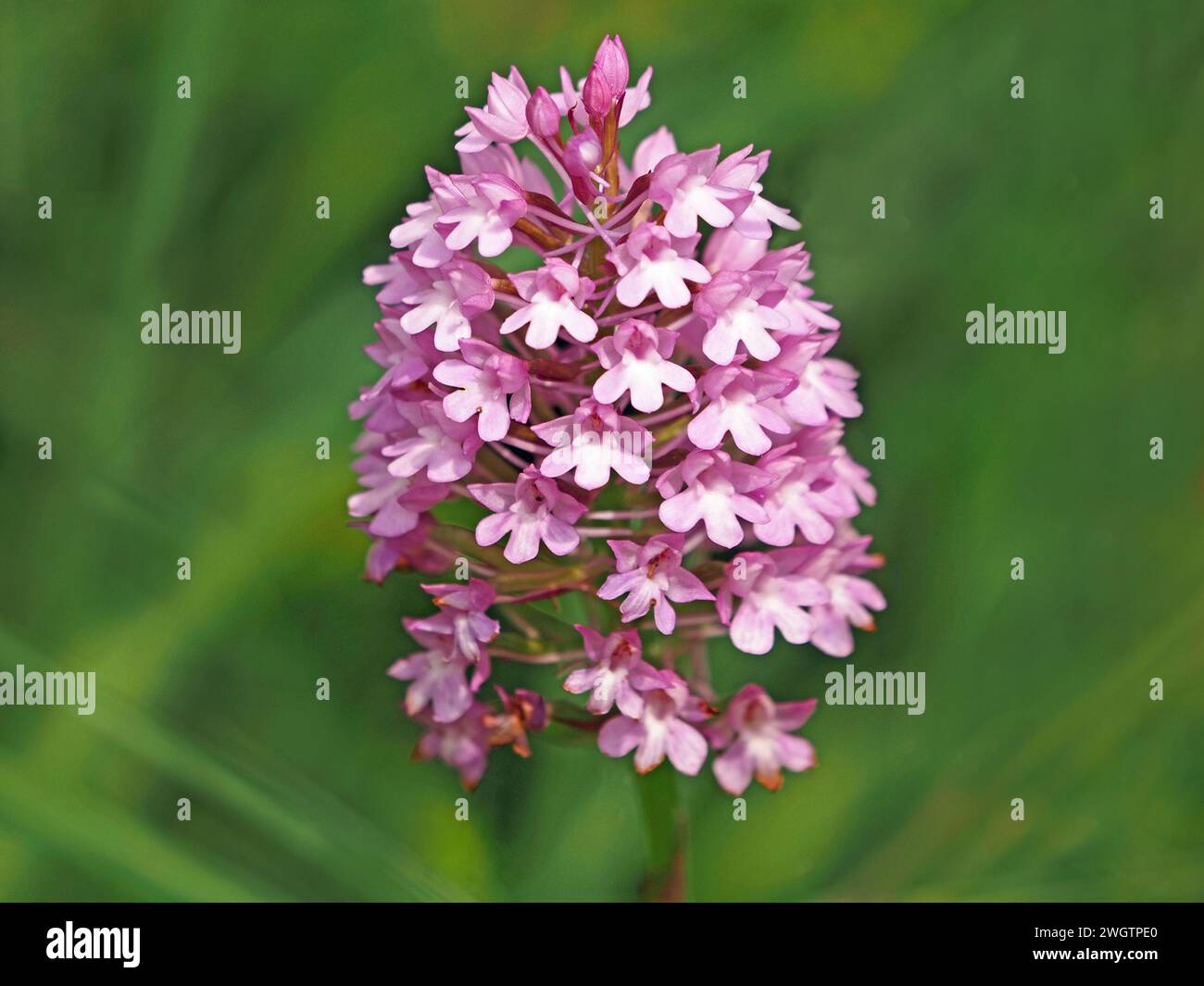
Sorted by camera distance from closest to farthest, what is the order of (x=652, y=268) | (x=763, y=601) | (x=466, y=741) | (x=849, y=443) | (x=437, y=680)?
(x=652, y=268) → (x=763, y=601) → (x=437, y=680) → (x=466, y=741) → (x=849, y=443)

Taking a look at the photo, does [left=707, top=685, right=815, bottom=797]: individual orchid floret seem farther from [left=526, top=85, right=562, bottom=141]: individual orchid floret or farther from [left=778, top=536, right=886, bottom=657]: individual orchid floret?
[left=526, top=85, right=562, bottom=141]: individual orchid floret

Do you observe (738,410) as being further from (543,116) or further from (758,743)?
(758,743)

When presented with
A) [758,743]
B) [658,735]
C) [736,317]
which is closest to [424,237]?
[736,317]

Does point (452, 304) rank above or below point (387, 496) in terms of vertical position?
above

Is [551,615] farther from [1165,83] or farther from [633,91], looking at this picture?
[1165,83]

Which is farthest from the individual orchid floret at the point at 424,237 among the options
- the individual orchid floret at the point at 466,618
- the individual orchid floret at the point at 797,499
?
the individual orchid floret at the point at 797,499

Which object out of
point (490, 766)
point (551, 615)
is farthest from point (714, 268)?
point (490, 766)
